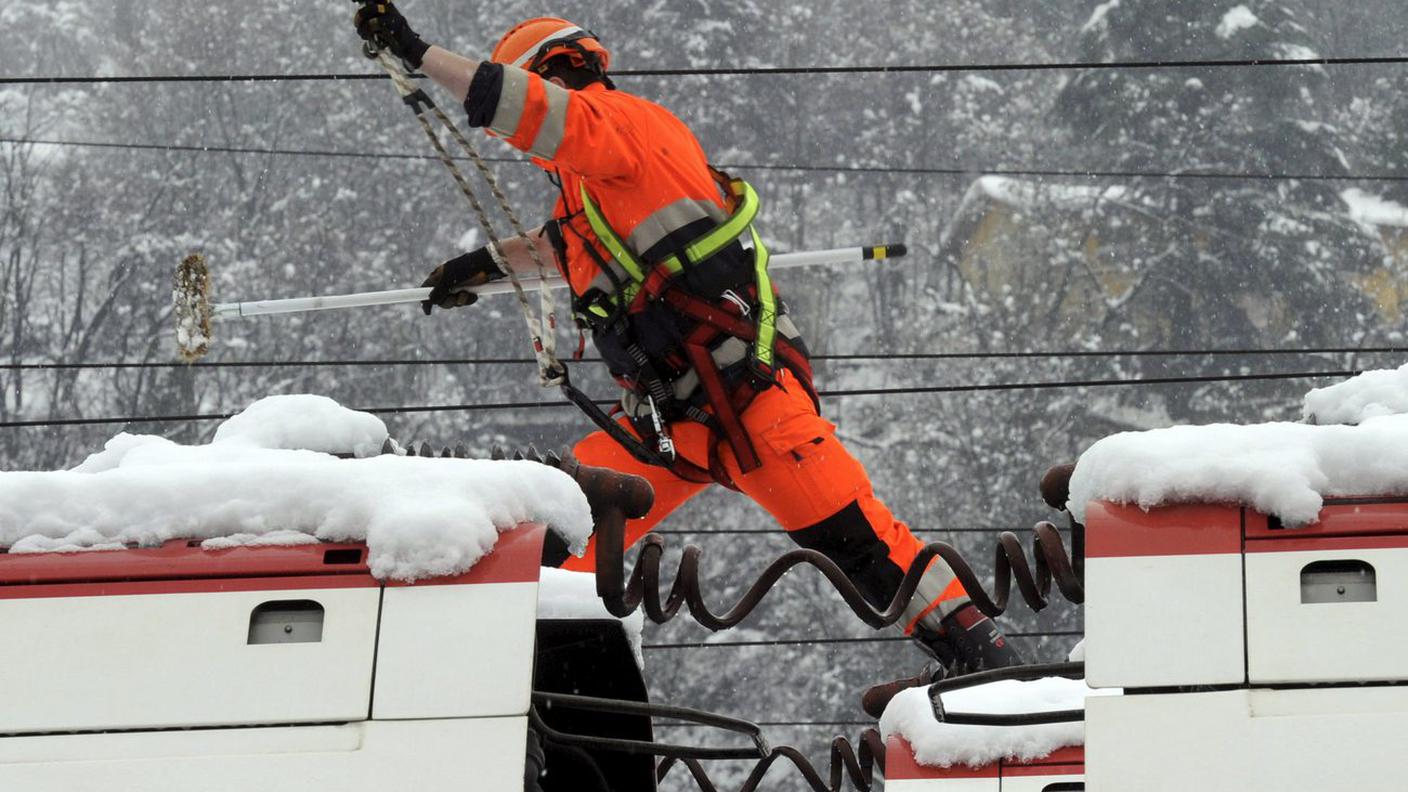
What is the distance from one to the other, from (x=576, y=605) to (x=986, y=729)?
0.72 meters

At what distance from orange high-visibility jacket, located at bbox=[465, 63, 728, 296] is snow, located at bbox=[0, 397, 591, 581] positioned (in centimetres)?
174

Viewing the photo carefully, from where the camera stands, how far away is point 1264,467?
83.3 inches

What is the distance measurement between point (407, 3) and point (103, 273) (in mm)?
10066

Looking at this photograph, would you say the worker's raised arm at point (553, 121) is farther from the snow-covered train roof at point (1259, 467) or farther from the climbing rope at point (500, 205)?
the snow-covered train roof at point (1259, 467)

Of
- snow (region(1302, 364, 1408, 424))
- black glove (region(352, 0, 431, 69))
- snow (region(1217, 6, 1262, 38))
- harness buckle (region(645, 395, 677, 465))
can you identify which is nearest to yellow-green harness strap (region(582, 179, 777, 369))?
harness buckle (region(645, 395, 677, 465))

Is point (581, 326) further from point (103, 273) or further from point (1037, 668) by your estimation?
point (103, 273)

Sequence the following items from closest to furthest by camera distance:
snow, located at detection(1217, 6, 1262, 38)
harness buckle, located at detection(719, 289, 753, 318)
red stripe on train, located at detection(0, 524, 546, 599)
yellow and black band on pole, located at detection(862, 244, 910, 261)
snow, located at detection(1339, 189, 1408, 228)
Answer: red stripe on train, located at detection(0, 524, 546, 599) < harness buckle, located at detection(719, 289, 753, 318) < yellow and black band on pole, located at detection(862, 244, 910, 261) < snow, located at detection(1217, 6, 1262, 38) < snow, located at detection(1339, 189, 1408, 228)

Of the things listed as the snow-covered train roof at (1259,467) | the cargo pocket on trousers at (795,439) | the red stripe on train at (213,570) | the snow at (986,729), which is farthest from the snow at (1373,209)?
the red stripe on train at (213,570)

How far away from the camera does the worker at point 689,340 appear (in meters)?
4.10

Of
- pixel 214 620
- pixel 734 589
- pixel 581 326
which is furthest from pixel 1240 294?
pixel 214 620

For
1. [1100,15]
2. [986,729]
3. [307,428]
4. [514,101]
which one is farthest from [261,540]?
[1100,15]

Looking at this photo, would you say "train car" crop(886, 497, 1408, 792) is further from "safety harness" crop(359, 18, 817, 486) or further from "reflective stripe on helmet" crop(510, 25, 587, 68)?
"reflective stripe on helmet" crop(510, 25, 587, 68)

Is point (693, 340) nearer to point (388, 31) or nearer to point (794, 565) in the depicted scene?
point (388, 31)

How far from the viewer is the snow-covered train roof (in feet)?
6.91
